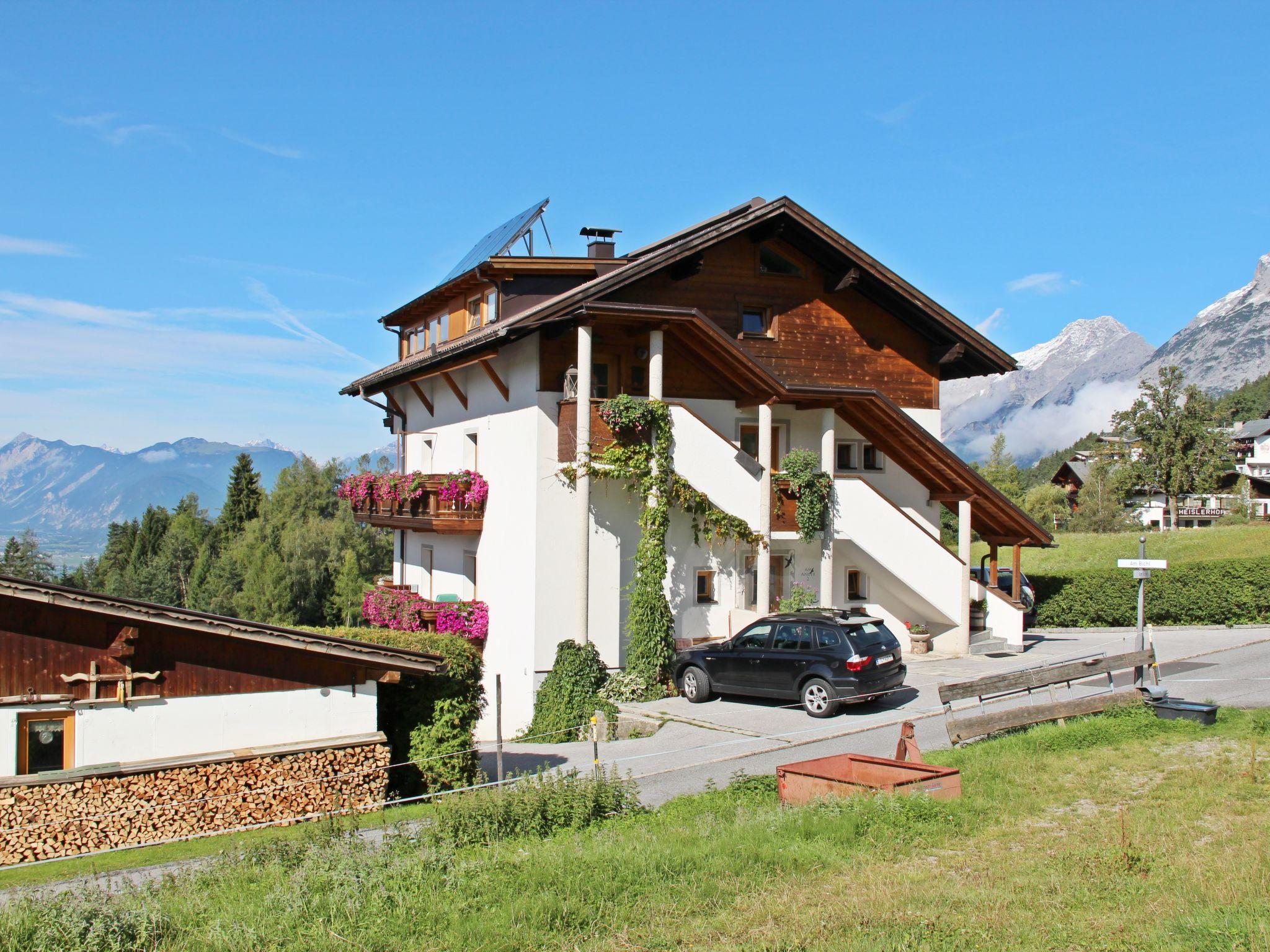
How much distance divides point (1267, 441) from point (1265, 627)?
341ft

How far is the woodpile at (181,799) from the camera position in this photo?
1187cm

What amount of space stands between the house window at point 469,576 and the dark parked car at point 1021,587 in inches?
536

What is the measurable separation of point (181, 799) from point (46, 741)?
65.6 inches

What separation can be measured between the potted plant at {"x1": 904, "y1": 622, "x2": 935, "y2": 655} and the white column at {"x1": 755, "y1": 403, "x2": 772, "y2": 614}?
4.12 m

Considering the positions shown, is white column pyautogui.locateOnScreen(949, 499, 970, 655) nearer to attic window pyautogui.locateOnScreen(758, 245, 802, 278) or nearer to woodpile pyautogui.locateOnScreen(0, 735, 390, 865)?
attic window pyautogui.locateOnScreen(758, 245, 802, 278)

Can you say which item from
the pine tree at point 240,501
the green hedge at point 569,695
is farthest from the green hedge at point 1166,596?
the pine tree at point 240,501

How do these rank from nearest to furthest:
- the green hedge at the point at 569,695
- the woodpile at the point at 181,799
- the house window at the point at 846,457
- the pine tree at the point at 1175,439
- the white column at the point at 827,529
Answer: the woodpile at the point at 181,799, the green hedge at the point at 569,695, the white column at the point at 827,529, the house window at the point at 846,457, the pine tree at the point at 1175,439

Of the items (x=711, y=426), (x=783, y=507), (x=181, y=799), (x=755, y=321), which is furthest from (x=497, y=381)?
(x=181, y=799)

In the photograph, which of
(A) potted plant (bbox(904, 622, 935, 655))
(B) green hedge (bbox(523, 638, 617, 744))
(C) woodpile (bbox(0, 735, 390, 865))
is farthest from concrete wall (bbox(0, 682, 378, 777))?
(A) potted plant (bbox(904, 622, 935, 655))

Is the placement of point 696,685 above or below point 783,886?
below

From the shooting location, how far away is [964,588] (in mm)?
24359

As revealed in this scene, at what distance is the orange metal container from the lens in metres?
10.7

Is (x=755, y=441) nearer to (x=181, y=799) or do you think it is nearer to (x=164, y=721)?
(x=164, y=721)

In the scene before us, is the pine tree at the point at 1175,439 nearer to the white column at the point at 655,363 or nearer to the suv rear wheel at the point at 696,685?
the white column at the point at 655,363
